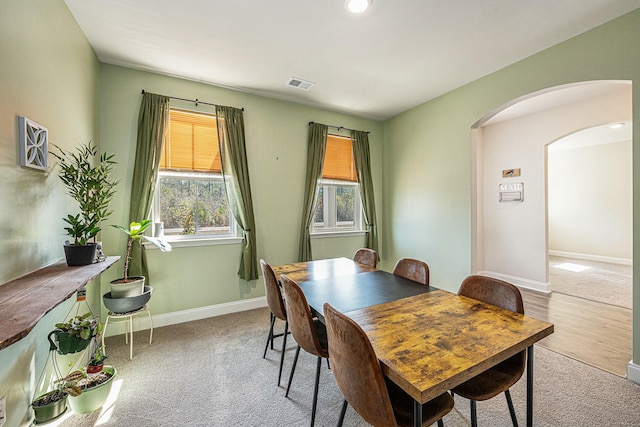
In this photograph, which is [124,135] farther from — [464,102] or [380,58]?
[464,102]

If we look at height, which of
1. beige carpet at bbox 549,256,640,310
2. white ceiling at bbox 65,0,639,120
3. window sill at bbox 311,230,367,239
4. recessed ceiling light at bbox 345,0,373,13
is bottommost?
beige carpet at bbox 549,256,640,310

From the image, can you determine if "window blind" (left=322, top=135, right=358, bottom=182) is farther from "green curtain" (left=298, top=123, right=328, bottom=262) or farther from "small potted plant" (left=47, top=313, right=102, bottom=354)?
"small potted plant" (left=47, top=313, right=102, bottom=354)

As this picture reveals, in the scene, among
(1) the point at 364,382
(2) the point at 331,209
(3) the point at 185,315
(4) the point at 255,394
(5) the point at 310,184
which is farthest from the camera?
(2) the point at 331,209

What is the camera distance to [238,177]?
3.29 meters

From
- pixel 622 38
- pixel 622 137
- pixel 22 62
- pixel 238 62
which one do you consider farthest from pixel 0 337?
pixel 622 137

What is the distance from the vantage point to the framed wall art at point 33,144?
1407 mm

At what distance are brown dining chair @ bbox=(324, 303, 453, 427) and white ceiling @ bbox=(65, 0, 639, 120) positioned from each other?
7.55ft

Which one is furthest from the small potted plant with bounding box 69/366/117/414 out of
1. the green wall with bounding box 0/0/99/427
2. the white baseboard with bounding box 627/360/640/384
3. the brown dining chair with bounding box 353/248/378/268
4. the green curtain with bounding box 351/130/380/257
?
the white baseboard with bounding box 627/360/640/384

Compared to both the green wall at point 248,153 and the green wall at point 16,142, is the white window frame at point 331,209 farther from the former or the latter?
the green wall at point 16,142

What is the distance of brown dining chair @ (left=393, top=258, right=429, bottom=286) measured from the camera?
210cm

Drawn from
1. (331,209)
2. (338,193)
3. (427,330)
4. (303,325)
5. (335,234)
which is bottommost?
(303,325)

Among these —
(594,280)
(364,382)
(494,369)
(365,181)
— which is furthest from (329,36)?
(594,280)

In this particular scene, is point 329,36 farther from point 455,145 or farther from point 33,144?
point 33,144

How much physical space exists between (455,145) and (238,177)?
9.62 ft
